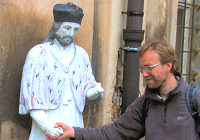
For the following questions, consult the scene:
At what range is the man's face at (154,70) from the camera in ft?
8.08

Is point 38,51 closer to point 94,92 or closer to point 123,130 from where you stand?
point 94,92

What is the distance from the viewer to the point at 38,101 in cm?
312

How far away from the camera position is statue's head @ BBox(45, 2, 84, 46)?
3225 mm

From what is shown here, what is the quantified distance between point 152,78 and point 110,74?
5.67 ft

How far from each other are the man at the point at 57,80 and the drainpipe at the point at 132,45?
33.5 inches

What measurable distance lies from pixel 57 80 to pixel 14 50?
0.52m

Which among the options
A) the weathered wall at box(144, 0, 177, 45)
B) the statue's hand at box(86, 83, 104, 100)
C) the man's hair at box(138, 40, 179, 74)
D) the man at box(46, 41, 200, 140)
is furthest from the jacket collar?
the weathered wall at box(144, 0, 177, 45)

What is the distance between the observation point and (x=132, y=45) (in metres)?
4.15

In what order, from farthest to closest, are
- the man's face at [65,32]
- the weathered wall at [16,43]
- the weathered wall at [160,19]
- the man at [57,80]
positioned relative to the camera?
the weathered wall at [160,19] → the weathered wall at [16,43] → the man's face at [65,32] → the man at [57,80]

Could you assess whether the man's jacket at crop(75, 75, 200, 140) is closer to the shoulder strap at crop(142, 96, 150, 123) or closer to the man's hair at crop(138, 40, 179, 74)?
the shoulder strap at crop(142, 96, 150, 123)

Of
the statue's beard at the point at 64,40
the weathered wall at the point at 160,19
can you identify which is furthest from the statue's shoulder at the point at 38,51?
the weathered wall at the point at 160,19

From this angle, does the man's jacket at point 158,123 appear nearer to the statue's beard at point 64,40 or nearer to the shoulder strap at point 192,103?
the shoulder strap at point 192,103

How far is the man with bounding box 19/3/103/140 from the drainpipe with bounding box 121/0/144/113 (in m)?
0.85

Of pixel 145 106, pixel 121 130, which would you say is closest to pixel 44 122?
pixel 121 130
